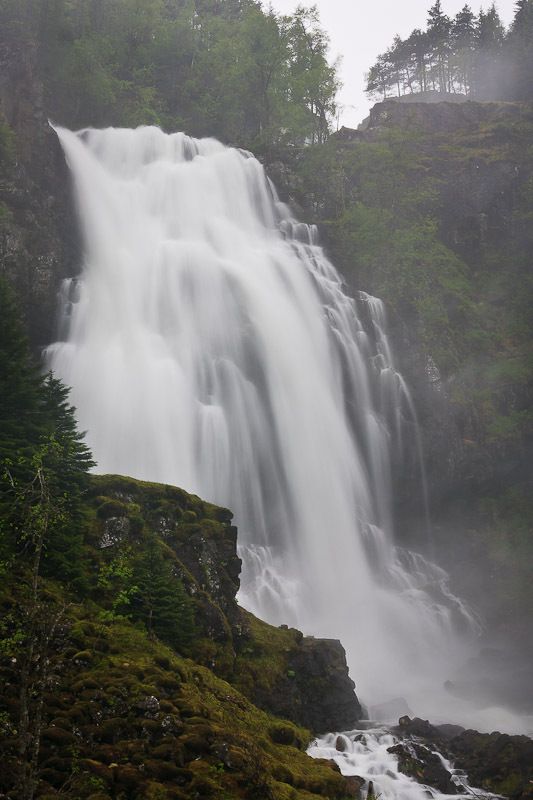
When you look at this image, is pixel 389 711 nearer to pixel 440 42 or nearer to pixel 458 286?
pixel 458 286

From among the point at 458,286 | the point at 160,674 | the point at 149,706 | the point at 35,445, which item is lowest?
the point at 149,706

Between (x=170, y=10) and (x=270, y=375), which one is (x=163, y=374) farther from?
(x=170, y=10)

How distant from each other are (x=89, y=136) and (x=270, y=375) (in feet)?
81.0


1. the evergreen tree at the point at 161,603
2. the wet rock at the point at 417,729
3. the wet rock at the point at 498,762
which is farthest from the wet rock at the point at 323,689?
the evergreen tree at the point at 161,603

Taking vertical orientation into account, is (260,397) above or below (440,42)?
below

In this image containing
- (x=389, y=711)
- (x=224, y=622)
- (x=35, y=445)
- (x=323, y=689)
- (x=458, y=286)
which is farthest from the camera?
(x=458, y=286)

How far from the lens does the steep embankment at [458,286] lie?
3894 cm

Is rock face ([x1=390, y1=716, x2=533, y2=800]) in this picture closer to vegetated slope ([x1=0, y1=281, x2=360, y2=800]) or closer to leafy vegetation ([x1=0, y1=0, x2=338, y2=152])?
vegetated slope ([x1=0, y1=281, x2=360, y2=800])

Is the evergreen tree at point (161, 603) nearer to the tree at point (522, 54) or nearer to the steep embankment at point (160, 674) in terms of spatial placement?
the steep embankment at point (160, 674)

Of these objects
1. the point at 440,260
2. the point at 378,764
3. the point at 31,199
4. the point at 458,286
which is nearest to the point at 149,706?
the point at 378,764

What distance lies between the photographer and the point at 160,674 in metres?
12.4

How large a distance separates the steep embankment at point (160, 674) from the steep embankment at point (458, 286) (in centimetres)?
2090

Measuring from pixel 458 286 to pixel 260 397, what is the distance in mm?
22240

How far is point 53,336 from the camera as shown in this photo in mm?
31469
